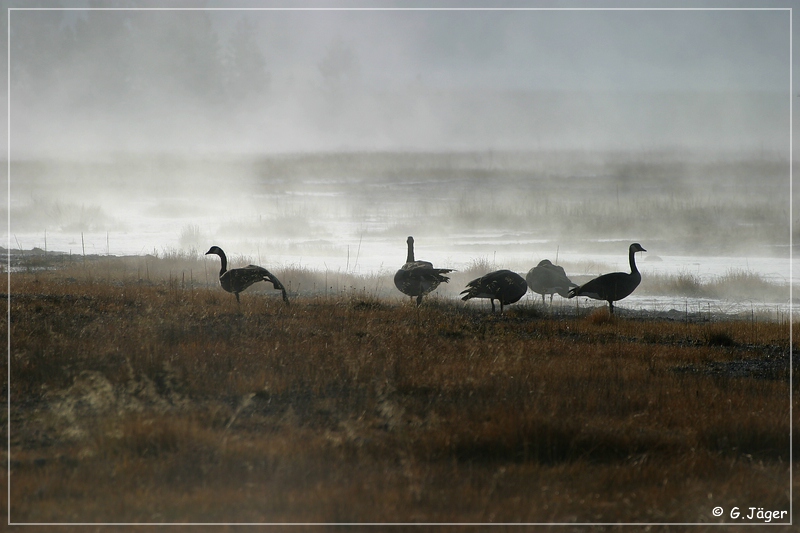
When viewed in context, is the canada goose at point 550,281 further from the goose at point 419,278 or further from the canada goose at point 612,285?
the goose at point 419,278

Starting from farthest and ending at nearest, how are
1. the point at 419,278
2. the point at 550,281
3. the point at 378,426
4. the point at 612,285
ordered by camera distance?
the point at 550,281
the point at 419,278
the point at 612,285
the point at 378,426

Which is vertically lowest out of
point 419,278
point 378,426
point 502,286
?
point 378,426

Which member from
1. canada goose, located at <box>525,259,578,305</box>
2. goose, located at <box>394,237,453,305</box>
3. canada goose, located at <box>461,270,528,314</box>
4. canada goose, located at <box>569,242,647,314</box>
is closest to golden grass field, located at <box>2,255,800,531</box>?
canada goose, located at <box>569,242,647,314</box>

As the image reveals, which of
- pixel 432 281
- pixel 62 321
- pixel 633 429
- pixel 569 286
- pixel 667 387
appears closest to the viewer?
pixel 633 429

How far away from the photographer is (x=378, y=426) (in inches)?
270

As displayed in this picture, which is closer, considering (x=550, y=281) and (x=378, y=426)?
(x=378, y=426)

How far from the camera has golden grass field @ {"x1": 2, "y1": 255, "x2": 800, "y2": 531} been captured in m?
5.14

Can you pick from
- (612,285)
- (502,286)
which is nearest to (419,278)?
(502,286)

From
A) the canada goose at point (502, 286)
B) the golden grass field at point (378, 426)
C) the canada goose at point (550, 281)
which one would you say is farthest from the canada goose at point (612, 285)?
the golden grass field at point (378, 426)

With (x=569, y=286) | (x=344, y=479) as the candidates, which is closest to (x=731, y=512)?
(x=344, y=479)

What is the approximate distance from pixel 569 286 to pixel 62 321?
541 inches

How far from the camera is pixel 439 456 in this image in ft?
19.9

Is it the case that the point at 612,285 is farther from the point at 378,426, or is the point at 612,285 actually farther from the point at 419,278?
the point at 378,426

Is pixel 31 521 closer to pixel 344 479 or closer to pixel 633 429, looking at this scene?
pixel 344 479
